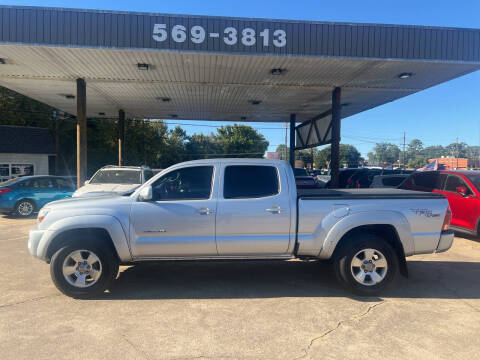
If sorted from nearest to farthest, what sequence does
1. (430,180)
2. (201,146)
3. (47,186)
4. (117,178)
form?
(430,180), (117,178), (47,186), (201,146)

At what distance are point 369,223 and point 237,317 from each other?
2161 mm

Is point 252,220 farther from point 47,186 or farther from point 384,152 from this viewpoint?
point 384,152

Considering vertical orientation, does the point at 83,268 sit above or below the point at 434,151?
below

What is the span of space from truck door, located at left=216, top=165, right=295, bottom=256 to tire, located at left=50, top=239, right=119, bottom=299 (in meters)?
1.54

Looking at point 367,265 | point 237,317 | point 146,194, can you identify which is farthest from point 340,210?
point 146,194

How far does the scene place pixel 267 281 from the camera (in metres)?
5.01

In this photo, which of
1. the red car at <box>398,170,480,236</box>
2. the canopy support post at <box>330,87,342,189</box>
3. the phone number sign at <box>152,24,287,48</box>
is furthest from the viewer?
the canopy support post at <box>330,87,342,189</box>

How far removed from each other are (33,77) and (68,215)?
31.8ft

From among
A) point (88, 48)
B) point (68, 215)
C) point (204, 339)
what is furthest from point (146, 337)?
point (88, 48)

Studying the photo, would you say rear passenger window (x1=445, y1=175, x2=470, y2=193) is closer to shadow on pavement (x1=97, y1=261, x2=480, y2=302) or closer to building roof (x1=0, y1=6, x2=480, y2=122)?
shadow on pavement (x1=97, y1=261, x2=480, y2=302)

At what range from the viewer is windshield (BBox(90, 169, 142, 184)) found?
392 inches

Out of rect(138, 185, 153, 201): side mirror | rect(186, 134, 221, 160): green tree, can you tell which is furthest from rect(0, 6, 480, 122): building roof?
rect(186, 134, 221, 160): green tree

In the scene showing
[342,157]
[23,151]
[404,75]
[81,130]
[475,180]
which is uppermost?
[342,157]

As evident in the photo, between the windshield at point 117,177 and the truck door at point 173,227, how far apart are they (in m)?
5.94
